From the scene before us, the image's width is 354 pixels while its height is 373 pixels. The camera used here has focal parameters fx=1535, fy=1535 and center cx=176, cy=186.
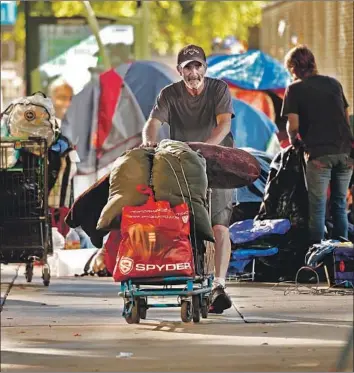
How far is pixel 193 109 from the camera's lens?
1087 cm

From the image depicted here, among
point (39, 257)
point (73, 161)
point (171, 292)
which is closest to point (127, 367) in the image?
point (171, 292)

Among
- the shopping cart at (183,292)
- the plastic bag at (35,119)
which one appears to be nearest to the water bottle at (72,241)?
the plastic bag at (35,119)

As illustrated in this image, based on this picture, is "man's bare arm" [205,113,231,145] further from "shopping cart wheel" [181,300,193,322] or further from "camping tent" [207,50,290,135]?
"camping tent" [207,50,290,135]

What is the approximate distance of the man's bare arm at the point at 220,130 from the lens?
10.7 metres

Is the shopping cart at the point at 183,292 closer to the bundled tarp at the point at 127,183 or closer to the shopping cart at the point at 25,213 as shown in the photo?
the bundled tarp at the point at 127,183

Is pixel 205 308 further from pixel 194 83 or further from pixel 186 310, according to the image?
pixel 194 83

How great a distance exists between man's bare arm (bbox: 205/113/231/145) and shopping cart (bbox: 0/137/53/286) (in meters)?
2.89

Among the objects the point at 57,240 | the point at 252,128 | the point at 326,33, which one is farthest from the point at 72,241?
the point at 326,33

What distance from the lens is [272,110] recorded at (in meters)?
19.1

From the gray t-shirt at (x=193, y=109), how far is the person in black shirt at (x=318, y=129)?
7.76ft

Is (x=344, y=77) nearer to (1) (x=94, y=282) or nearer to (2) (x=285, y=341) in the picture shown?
(1) (x=94, y=282)

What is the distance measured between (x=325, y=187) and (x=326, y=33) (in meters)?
9.07

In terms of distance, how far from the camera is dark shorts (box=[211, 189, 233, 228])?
422 inches

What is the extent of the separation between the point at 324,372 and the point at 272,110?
1125cm
